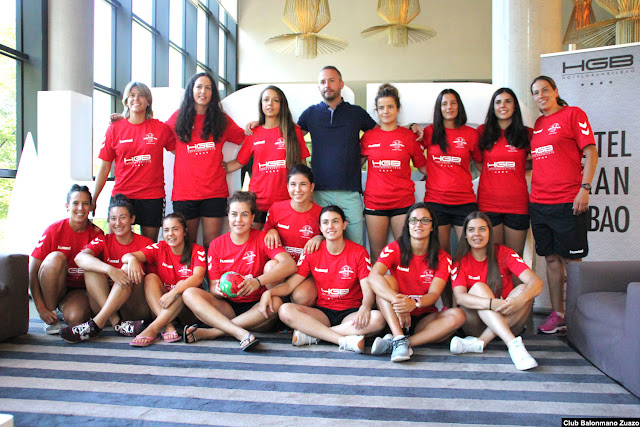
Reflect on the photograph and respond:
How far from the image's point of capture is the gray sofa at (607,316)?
2328 mm

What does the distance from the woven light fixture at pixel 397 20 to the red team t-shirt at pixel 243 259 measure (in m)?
4.41

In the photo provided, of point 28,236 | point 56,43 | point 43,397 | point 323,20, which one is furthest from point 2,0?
point 43,397

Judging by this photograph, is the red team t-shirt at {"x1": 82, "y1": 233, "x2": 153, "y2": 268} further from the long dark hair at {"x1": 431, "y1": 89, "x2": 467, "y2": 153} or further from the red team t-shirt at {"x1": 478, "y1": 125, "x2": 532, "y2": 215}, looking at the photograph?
the red team t-shirt at {"x1": 478, "y1": 125, "x2": 532, "y2": 215}

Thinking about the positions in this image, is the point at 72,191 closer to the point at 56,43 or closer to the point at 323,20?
the point at 56,43

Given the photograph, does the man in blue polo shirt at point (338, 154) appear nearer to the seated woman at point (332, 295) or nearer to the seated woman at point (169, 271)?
the seated woman at point (332, 295)

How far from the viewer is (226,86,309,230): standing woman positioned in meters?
3.72

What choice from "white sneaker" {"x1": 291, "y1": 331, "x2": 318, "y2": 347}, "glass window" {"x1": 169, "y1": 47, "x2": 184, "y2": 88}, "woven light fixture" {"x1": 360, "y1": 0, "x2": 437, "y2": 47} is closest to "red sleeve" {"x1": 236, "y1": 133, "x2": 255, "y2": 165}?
"white sneaker" {"x1": 291, "y1": 331, "x2": 318, "y2": 347}

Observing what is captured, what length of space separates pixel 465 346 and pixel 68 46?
17.2 ft

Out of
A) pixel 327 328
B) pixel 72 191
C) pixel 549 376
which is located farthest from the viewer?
pixel 72 191

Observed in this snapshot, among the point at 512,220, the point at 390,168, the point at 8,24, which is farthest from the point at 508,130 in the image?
the point at 8,24

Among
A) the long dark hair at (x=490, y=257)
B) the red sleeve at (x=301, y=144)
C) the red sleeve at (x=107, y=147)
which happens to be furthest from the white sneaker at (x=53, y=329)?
the long dark hair at (x=490, y=257)

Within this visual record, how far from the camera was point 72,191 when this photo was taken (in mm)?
3555

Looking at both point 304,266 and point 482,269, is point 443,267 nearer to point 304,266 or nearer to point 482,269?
point 482,269

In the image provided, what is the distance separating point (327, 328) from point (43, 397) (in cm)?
148
